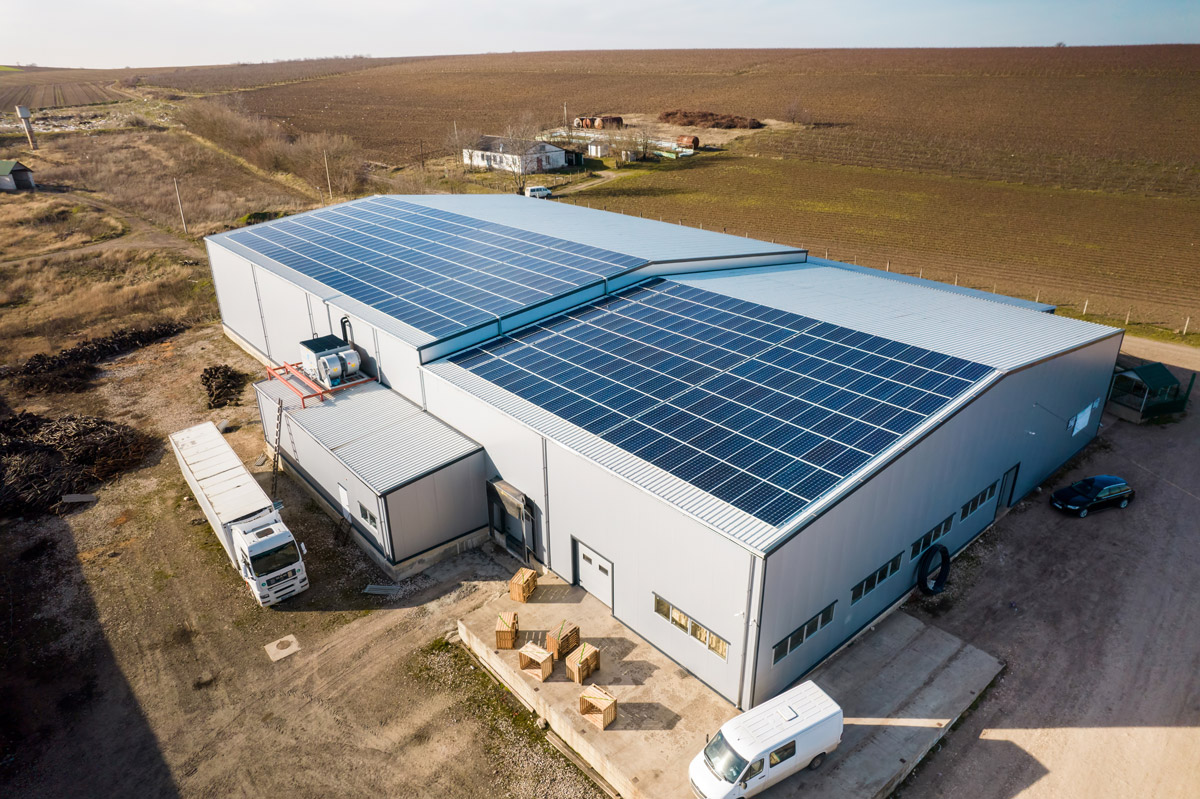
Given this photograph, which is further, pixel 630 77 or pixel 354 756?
pixel 630 77

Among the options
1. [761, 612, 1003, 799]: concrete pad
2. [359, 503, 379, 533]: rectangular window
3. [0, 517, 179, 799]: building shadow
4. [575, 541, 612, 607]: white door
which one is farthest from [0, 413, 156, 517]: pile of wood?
[761, 612, 1003, 799]: concrete pad

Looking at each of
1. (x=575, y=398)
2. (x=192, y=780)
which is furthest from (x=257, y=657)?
(x=575, y=398)

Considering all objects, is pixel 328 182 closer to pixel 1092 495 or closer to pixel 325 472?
pixel 325 472

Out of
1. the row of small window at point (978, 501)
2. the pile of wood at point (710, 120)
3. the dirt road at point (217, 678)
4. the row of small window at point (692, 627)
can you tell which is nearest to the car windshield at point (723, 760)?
the row of small window at point (692, 627)

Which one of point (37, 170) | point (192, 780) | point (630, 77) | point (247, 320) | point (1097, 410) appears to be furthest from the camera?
point (630, 77)

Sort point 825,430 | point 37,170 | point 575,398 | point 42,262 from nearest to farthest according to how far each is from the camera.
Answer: point 825,430
point 575,398
point 42,262
point 37,170

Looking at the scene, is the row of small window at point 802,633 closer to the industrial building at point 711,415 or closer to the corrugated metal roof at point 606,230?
the industrial building at point 711,415

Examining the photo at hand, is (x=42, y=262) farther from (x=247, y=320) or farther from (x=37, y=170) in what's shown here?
(x=37, y=170)
